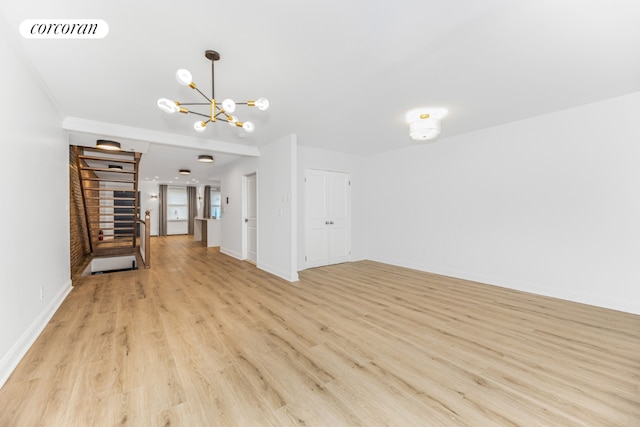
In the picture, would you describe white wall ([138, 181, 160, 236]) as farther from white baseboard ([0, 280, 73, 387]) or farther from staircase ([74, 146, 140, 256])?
white baseboard ([0, 280, 73, 387])

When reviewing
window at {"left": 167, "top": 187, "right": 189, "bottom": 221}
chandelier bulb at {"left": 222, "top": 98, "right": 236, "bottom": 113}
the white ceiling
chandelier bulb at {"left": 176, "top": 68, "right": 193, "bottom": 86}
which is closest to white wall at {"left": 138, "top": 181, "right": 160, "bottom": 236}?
window at {"left": 167, "top": 187, "right": 189, "bottom": 221}

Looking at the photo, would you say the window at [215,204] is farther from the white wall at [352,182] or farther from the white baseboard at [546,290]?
the white baseboard at [546,290]

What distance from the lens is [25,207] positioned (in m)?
2.25

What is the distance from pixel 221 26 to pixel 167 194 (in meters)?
12.2

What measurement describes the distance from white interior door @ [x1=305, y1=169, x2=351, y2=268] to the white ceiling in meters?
2.01

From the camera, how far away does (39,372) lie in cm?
187

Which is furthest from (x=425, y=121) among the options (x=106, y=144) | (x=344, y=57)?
(x=106, y=144)

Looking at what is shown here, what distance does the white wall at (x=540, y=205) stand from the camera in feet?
10.0

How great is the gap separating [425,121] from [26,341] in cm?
488

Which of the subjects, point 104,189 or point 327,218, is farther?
point 327,218

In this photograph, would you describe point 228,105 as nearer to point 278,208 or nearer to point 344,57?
point 344,57

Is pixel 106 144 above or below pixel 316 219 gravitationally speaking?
above

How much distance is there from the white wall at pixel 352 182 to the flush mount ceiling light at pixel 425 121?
223 cm

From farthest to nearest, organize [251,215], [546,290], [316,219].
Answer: [251,215], [316,219], [546,290]
